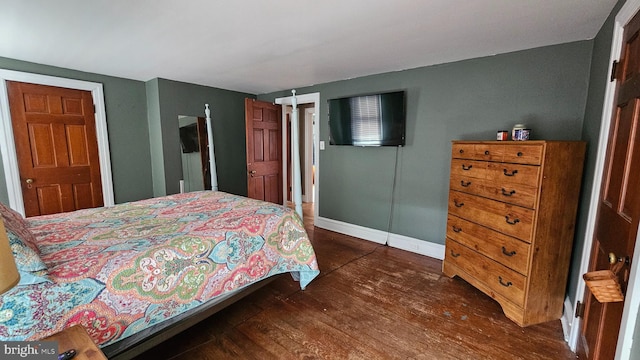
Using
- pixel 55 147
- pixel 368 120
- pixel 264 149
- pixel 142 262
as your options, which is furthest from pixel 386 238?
pixel 55 147

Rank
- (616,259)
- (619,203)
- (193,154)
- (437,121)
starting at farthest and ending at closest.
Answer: (193,154), (437,121), (619,203), (616,259)

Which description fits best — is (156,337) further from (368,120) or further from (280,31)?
(368,120)

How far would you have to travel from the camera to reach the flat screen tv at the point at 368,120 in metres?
3.12

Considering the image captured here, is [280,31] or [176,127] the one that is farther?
[176,127]

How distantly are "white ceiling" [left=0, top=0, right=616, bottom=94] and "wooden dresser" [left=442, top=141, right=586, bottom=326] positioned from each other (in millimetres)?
861

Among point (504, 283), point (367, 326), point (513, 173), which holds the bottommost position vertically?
point (367, 326)

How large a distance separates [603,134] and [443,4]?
1.22m

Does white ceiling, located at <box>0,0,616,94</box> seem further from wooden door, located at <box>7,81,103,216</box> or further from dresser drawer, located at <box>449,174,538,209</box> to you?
dresser drawer, located at <box>449,174,538,209</box>

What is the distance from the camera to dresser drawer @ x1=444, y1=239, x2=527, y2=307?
6.39 feet

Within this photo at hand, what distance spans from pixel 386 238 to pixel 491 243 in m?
1.46

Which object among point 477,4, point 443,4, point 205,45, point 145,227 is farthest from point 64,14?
point 477,4

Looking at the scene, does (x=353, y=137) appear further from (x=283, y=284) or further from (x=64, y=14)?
(x=64, y=14)

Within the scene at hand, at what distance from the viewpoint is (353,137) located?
351 cm

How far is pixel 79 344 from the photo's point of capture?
923 mm
